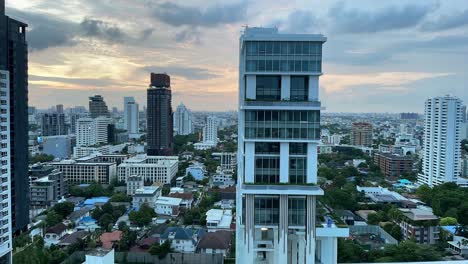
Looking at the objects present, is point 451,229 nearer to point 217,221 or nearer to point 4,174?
point 217,221

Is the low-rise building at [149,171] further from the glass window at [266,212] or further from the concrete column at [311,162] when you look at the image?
the concrete column at [311,162]

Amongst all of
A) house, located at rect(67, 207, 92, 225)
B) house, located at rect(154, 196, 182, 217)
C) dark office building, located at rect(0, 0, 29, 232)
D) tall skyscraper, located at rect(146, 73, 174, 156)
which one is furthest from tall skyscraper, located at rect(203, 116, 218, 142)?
dark office building, located at rect(0, 0, 29, 232)

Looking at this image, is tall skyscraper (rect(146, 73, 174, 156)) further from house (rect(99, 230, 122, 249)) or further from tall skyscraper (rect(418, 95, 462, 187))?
house (rect(99, 230, 122, 249))

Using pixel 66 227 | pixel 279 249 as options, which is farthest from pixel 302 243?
pixel 66 227

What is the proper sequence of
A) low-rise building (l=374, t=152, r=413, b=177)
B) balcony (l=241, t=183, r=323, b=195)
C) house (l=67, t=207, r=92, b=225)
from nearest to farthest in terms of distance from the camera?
balcony (l=241, t=183, r=323, b=195)
house (l=67, t=207, r=92, b=225)
low-rise building (l=374, t=152, r=413, b=177)

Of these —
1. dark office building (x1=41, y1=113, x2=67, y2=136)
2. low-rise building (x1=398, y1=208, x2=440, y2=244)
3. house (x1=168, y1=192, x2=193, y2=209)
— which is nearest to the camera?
low-rise building (x1=398, y1=208, x2=440, y2=244)

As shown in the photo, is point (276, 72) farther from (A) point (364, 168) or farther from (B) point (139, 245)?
(A) point (364, 168)
